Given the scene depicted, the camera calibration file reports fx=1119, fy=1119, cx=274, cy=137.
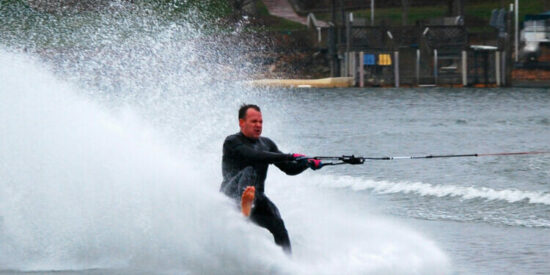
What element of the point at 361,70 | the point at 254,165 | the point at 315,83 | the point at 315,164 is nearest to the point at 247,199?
the point at 254,165

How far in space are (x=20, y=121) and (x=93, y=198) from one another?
4.47 ft

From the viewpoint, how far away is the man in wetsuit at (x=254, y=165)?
904 centimetres

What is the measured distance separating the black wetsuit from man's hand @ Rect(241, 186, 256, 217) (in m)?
0.13

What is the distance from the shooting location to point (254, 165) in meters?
9.20

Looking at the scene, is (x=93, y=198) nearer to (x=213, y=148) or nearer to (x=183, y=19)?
(x=213, y=148)

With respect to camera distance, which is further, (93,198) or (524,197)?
(524,197)

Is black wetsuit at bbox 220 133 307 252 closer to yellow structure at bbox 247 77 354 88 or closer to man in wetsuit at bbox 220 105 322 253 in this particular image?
man in wetsuit at bbox 220 105 322 253

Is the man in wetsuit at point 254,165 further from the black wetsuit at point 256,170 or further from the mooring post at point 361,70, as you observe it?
the mooring post at point 361,70

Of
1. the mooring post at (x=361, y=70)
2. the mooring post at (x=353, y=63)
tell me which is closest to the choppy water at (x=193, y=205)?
the mooring post at (x=361, y=70)

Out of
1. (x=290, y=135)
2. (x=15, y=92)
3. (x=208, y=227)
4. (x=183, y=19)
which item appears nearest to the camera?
(x=208, y=227)

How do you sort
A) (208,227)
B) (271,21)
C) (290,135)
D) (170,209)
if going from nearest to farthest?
(208,227) → (170,209) → (290,135) → (271,21)

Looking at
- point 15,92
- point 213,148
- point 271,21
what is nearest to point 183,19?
point 271,21

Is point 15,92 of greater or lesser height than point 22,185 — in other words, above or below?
above

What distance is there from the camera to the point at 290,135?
28484 millimetres
